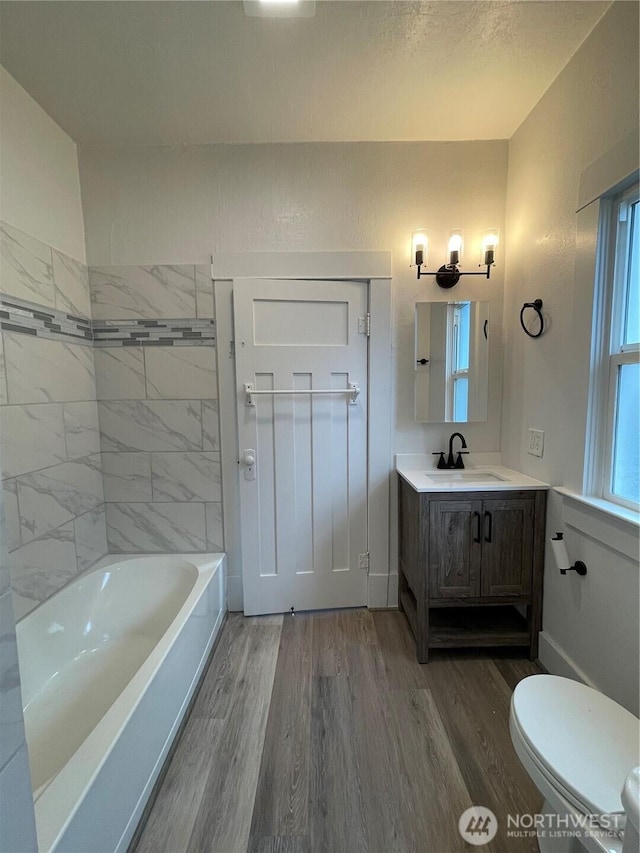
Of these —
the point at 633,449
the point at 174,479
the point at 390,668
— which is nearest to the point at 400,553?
the point at 390,668

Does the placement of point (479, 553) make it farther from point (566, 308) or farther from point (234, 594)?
point (234, 594)

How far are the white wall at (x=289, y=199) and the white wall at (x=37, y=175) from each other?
0.28ft

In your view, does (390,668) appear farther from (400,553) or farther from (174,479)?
(174,479)

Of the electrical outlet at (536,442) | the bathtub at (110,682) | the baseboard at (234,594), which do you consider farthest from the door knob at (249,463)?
the electrical outlet at (536,442)

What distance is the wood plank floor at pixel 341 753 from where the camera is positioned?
108 cm

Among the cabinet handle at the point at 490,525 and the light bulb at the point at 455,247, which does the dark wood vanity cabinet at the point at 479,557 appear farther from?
the light bulb at the point at 455,247

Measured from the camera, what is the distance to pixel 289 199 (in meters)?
1.98

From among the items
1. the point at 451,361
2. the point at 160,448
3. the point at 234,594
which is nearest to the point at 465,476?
the point at 451,361

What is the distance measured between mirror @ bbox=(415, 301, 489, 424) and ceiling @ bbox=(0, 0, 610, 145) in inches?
36.6

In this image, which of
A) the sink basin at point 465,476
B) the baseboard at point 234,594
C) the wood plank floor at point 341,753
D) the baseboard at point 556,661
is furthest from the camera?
the baseboard at point 234,594

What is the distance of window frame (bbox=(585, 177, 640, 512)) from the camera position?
136 centimetres

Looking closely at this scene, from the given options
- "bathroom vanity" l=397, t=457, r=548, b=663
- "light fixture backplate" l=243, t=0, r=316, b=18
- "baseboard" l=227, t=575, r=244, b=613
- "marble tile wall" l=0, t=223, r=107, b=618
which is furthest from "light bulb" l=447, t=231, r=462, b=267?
"baseboard" l=227, t=575, r=244, b=613

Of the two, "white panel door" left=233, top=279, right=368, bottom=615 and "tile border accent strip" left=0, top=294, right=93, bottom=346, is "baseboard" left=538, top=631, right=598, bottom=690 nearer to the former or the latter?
"white panel door" left=233, top=279, right=368, bottom=615

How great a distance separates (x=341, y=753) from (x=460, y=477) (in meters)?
1.33
